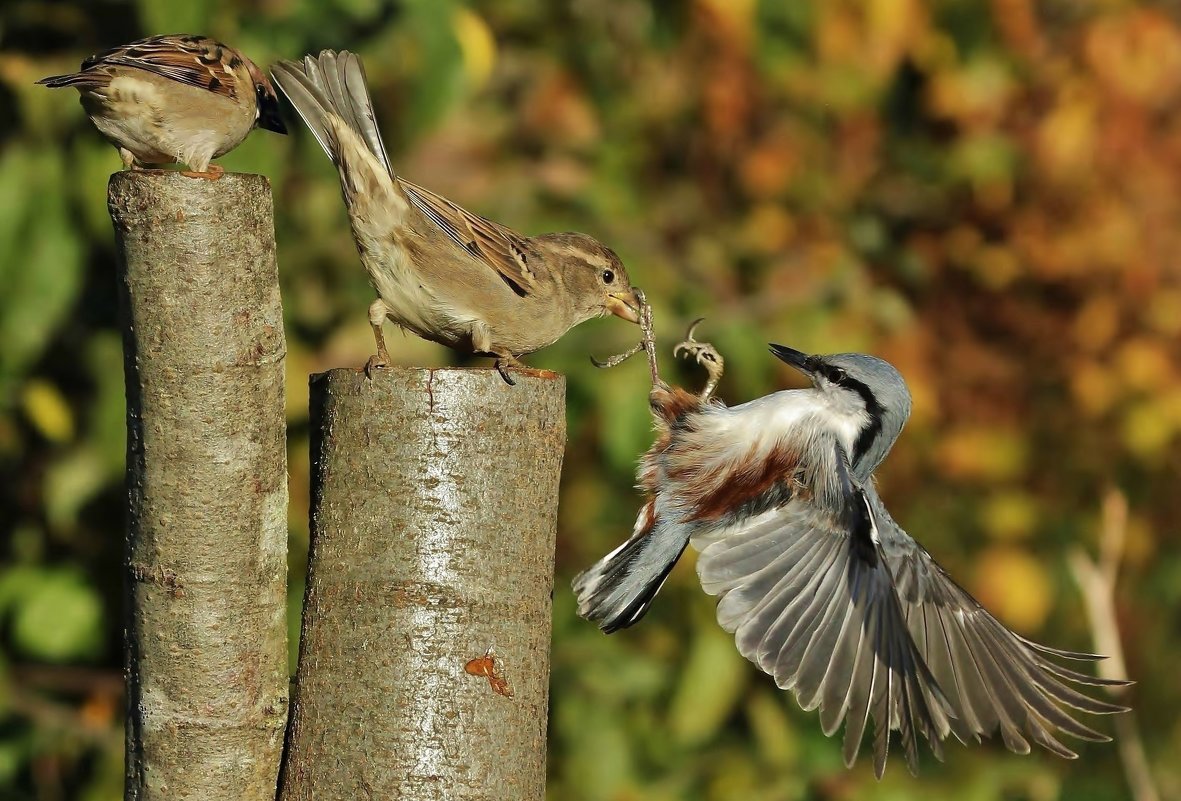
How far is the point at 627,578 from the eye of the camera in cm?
368

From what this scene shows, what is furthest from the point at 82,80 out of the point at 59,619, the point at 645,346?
the point at 59,619

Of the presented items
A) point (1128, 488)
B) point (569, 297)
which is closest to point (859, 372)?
point (569, 297)

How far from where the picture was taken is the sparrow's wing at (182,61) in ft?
9.07

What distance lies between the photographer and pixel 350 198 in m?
3.26

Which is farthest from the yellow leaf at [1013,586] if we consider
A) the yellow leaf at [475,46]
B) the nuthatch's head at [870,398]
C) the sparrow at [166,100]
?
the sparrow at [166,100]

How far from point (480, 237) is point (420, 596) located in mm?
1223

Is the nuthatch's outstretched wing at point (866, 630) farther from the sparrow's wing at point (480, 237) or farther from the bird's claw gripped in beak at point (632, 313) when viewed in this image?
the sparrow's wing at point (480, 237)

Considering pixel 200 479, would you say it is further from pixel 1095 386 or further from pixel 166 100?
pixel 1095 386

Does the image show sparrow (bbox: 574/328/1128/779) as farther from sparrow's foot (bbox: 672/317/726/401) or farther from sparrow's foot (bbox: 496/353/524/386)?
sparrow's foot (bbox: 496/353/524/386)

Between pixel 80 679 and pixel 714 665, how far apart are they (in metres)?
1.93

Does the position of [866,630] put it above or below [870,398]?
below

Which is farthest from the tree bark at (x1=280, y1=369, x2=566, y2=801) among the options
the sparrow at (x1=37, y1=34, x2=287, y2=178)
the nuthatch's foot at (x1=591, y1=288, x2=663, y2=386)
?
the nuthatch's foot at (x1=591, y1=288, x2=663, y2=386)

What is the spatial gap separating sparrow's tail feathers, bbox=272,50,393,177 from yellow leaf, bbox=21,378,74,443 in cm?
148

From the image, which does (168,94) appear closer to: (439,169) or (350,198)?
(350,198)
